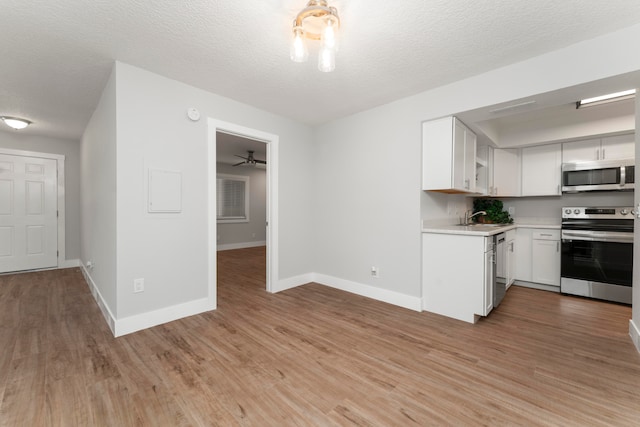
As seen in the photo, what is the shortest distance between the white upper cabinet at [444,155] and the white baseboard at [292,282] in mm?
2123

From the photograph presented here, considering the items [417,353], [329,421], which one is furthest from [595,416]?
[329,421]

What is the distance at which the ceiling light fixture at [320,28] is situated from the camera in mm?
1600

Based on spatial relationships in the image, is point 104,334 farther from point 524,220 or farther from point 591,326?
point 524,220

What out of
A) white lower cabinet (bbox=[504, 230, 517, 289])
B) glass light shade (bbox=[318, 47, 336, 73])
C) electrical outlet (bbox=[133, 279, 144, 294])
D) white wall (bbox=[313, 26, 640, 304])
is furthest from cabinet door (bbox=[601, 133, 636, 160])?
electrical outlet (bbox=[133, 279, 144, 294])

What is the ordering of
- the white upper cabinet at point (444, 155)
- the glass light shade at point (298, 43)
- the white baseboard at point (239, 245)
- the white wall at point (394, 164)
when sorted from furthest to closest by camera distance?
the white baseboard at point (239, 245) → the white upper cabinet at point (444, 155) → the white wall at point (394, 164) → the glass light shade at point (298, 43)

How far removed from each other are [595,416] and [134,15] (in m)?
3.68

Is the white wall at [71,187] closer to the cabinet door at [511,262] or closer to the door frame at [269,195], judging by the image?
the door frame at [269,195]

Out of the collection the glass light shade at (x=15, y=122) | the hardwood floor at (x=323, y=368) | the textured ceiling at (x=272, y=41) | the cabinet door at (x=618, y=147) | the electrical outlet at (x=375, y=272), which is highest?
the textured ceiling at (x=272, y=41)

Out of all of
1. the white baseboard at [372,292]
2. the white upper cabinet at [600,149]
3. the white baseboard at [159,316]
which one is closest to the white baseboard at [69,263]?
the white baseboard at [159,316]

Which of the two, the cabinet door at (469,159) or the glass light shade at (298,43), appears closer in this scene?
the glass light shade at (298,43)

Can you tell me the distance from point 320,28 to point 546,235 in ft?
13.1

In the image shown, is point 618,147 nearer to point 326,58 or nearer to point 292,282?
point 326,58

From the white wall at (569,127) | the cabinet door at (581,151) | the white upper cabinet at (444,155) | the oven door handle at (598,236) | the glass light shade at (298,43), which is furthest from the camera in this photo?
the cabinet door at (581,151)

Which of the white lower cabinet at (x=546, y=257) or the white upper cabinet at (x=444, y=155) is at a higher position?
the white upper cabinet at (x=444, y=155)
